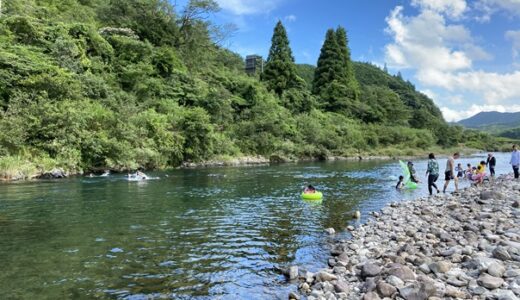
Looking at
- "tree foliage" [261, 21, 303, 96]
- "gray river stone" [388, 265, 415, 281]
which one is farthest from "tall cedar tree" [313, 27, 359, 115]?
"gray river stone" [388, 265, 415, 281]

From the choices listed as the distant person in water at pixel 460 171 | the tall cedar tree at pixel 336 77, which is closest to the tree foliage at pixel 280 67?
the tall cedar tree at pixel 336 77

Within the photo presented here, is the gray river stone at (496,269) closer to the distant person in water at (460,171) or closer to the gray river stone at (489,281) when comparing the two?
the gray river stone at (489,281)

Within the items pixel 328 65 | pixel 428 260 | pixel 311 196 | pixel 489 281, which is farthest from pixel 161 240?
pixel 328 65

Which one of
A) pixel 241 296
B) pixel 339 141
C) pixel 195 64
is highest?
pixel 195 64

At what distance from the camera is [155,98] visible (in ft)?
161

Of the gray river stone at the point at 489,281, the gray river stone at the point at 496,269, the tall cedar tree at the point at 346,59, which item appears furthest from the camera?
the tall cedar tree at the point at 346,59

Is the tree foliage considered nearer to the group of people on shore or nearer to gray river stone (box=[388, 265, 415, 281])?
the group of people on shore

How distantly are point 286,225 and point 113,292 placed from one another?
7.19 metres

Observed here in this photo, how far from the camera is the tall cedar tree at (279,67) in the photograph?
7825 cm

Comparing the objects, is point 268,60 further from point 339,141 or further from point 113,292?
point 113,292

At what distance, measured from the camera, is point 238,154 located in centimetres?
5012

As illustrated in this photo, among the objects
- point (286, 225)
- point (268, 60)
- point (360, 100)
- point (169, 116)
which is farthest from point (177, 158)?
point (360, 100)

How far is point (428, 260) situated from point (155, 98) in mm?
45965

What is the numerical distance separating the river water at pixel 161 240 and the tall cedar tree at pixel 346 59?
72.3 m
